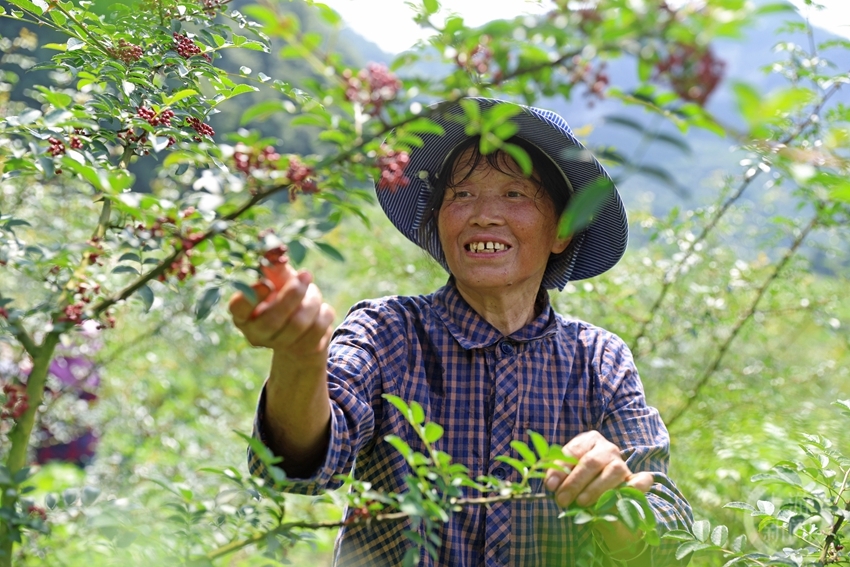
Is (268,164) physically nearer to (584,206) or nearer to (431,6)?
(431,6)

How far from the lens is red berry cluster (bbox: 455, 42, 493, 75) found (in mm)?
813

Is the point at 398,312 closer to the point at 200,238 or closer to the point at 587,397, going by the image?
the point at 587,397

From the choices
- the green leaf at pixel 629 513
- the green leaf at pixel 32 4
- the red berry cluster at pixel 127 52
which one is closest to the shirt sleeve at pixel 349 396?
the green leaf at pixel 629 513

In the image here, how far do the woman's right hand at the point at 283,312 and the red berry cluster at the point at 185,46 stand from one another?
1.83ft

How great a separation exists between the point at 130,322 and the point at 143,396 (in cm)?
48

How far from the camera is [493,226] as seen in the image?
Result: 1.82m

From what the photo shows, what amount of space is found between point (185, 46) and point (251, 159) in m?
0.58

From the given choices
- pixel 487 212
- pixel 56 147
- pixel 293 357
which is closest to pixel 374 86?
pixel 293 357

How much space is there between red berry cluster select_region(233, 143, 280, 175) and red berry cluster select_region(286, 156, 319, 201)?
0.02 metres

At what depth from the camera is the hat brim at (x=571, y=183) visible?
5.87ft

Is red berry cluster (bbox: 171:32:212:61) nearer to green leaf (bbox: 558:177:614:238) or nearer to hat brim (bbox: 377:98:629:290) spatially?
hat brim (bbox: 377:98:629:290)

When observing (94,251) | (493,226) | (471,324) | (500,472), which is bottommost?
(500,472)

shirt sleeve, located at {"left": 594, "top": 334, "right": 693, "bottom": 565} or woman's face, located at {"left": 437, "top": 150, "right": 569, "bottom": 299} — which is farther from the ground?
woman's face, located at {"left": 437, "top": 150, "right": 569, "bottom": 299}

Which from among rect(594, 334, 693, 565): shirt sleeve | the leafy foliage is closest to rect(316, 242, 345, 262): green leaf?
the leafy foliage
